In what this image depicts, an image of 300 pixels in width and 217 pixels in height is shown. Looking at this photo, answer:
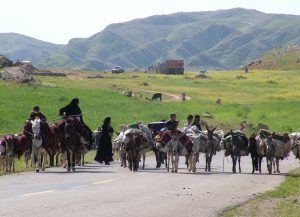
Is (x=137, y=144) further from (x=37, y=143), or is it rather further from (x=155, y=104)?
(x=155, y=104)

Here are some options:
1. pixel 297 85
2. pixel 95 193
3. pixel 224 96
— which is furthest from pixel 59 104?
pixel 297 85

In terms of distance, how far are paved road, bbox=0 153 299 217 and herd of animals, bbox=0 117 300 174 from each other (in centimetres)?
87

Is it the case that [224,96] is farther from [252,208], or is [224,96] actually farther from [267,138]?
[252,208]

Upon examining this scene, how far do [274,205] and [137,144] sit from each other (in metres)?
12.5

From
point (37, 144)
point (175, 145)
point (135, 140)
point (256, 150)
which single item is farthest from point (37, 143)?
point (256, 150)

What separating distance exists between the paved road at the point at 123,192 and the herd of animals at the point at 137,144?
87 centimetres

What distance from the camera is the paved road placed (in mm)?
Answer: 17938

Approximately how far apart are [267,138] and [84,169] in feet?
24.1

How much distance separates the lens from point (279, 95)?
114 m

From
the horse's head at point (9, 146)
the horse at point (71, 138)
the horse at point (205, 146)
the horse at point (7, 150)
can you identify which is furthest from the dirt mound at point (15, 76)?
the horse's head at point (9, 146)

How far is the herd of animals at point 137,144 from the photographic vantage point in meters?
31.1

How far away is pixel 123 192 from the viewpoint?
2219 cm

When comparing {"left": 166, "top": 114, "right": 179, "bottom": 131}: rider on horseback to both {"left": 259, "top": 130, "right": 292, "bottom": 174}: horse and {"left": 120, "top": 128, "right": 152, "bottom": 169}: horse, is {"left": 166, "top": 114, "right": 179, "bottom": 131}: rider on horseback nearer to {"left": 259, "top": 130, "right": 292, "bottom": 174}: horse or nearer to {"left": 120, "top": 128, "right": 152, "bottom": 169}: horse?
{"left": 120, "top": 128, "right": 152, "bottom": 169}: horse

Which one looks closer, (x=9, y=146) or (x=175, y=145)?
(x=9, y=146)
